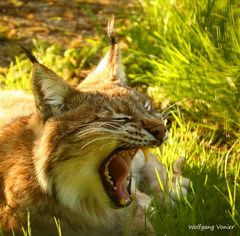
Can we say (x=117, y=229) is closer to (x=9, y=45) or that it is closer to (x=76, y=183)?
(x=76, y=183)

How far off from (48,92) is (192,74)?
2438 millimetres

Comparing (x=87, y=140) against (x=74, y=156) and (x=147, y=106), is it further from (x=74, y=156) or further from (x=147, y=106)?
(x=147, y=106)

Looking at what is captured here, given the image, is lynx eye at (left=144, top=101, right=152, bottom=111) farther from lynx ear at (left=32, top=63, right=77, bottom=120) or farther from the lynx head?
lynx ear at (left=32, top=63, right=77, bottom=120)

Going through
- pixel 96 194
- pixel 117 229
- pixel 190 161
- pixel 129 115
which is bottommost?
pixel 190 161

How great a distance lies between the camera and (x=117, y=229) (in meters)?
3.33

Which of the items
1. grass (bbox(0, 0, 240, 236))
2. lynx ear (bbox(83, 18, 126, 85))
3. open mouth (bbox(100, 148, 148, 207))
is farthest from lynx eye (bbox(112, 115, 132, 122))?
grass (bbox(0, 0, 240, 236))

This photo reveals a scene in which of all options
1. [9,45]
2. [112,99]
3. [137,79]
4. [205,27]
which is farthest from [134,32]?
[112,99]

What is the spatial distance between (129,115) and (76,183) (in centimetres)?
40

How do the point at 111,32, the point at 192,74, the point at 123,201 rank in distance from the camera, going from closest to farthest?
the point at 123,201 < the point at 111,32 < the point at 192,74

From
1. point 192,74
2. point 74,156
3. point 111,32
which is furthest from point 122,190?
point 192,74

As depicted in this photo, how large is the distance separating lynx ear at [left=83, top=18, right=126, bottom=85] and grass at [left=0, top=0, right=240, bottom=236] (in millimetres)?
867

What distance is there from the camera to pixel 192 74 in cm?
530

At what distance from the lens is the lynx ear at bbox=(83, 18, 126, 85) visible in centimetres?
351

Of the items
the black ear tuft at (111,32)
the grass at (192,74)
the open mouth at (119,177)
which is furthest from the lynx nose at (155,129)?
the grass at (192,74)
